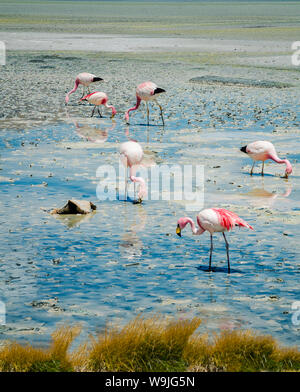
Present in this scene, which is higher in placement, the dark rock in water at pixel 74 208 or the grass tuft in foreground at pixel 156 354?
the dark rock in water at pixel 74 208

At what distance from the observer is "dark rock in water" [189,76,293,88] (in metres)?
32.1

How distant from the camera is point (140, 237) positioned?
1246 cm

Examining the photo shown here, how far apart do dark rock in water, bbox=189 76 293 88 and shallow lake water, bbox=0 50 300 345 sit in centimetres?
829

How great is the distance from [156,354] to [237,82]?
26.2 m

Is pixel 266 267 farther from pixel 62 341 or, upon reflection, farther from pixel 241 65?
pixel 241 65

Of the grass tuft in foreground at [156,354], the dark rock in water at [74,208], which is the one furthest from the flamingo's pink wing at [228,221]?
the dark rock in water at [74,208]

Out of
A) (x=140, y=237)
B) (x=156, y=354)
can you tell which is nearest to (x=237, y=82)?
(x=140, y=237)

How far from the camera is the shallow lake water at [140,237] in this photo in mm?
9508

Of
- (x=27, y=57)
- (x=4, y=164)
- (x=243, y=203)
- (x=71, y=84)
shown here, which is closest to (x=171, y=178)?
(x=243, y=203)

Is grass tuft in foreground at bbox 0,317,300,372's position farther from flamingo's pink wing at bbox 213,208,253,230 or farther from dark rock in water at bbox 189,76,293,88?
dark rock in water at bbox 189,76,293,88

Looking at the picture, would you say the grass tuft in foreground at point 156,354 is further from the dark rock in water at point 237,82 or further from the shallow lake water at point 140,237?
the dark rock in water at point 237,82

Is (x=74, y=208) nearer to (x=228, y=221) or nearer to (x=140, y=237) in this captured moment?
(x=140, y=237)

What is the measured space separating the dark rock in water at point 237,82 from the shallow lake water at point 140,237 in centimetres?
829

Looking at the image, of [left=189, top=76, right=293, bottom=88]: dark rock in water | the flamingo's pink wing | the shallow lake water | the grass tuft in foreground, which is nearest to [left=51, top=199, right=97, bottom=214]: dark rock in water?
the shallow lake water
